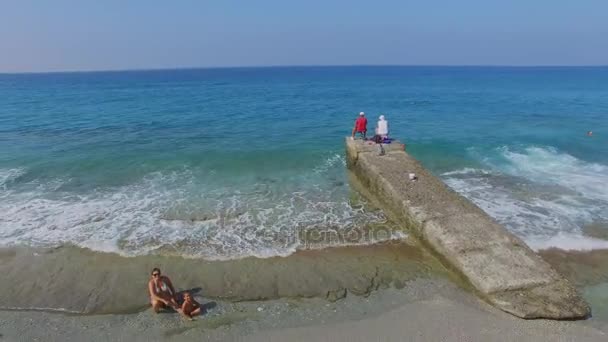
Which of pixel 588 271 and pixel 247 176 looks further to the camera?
pixel 247 176

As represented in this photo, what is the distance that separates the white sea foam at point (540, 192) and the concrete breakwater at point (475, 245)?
6.22ft

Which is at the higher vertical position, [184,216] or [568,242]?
[184,216]

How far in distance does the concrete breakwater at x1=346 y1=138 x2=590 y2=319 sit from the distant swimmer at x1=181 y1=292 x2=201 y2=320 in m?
6.03

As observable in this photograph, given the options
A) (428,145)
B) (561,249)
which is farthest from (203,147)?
(561,249)

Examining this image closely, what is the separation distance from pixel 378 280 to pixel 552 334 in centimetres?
353

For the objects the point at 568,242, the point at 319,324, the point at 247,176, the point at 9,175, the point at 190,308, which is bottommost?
the point at 319,324

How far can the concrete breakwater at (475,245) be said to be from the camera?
7891 mm

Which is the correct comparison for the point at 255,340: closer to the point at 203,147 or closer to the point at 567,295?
the point at 567,295

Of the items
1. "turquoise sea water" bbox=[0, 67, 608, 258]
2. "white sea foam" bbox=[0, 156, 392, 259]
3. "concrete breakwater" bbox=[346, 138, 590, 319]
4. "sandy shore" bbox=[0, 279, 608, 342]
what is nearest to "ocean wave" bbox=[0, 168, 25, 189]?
"turquoise sea water" bbox=[0, 67, 608, 258]

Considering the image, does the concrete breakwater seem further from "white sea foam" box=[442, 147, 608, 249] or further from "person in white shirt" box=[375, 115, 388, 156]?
"person in white shirt" box=[375, 115, 388, 156]

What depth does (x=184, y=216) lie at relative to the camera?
1290 cm

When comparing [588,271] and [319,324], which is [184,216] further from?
[588,271]

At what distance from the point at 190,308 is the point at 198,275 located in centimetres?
167

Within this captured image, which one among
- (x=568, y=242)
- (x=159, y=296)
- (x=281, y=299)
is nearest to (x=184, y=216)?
(x=159, y=296)
